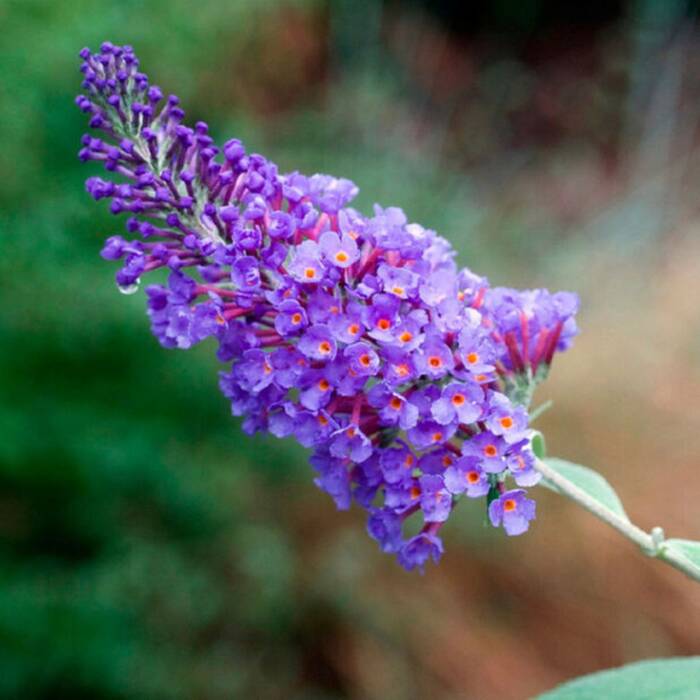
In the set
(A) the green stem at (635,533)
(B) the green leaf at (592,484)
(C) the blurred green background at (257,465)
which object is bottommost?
(A) the green stem at (635,533)

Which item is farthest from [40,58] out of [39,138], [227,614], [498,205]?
[498,205]

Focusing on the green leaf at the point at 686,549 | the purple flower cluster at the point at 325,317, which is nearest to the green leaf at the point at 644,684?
the green leaf at the point at 686,549

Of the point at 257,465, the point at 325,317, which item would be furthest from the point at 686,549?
the point at 257,465

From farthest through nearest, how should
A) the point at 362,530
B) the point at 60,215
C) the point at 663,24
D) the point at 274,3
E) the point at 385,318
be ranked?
the point at 663,24 → the point at 274,3 → the point at 362,530 → the point at 60,215 → the point at 385,318

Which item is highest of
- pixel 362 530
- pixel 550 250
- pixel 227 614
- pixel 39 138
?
pixel 550 250

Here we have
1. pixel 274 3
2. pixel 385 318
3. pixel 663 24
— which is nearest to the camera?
pixel 385 318

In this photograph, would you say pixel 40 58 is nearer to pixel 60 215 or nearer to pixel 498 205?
pixel 60 215

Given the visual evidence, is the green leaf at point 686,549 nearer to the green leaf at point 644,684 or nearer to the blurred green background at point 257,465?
the green leaf at point 644,684
